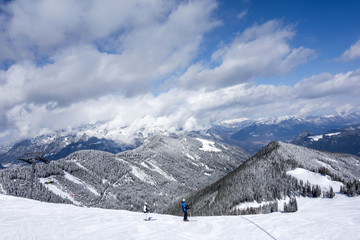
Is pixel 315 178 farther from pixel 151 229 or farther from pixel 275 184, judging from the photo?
pixel 151 229

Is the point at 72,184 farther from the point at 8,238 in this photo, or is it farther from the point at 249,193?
the point at 8,238

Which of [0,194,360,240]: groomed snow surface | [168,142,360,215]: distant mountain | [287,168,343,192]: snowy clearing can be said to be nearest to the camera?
[0,194,360,240]: groomed snow surface

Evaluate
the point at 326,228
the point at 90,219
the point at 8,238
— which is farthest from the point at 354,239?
the point at 8,238

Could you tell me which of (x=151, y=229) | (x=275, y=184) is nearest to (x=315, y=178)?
(x=275, y=184)

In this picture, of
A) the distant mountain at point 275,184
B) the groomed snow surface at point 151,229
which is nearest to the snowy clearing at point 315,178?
the distant mountain at point 275,184

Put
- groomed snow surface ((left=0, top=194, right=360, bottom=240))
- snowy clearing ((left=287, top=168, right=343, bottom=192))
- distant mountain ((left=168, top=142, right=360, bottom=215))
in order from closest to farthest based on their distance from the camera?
1. groomed snow surface ((left=0, top=194, right=360, bottom=240))
2. distant mountain ((left=168, top=142, right=360, bottom=215))
3. snowy clearing ((left=287, top=168, right=343, bottom=192))

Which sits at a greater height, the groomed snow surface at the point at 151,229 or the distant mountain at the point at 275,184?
the groomed snow surface at the point at 151,229

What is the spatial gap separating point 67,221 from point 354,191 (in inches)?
2122

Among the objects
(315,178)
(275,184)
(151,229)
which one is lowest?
(275,184)

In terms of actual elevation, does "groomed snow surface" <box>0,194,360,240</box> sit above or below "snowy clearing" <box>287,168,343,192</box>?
above

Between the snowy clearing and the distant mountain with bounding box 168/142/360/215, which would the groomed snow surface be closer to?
the distant mountain with bounding box 168/142/360/215

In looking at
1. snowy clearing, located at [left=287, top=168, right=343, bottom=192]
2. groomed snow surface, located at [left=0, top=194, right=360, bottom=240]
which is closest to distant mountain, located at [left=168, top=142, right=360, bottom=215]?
snowy clearing, located at [left=287, top=168, right=343, bottom=192]

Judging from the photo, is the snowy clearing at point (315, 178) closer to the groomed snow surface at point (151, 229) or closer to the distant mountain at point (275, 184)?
the distant mountain at point (275, 184)

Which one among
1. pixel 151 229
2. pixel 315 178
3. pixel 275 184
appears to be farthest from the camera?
pixel 275 184
